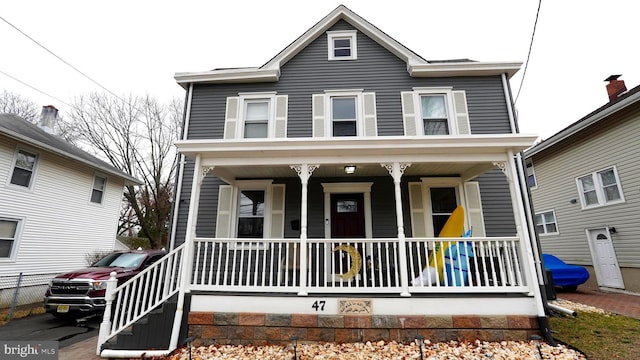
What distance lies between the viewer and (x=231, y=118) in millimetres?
7250

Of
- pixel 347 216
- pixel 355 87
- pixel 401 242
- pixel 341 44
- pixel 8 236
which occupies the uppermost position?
pixel 341 44

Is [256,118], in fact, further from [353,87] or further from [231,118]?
[353,87]

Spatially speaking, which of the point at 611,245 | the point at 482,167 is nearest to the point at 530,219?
the point at 482,167

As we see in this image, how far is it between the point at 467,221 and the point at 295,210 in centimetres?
402

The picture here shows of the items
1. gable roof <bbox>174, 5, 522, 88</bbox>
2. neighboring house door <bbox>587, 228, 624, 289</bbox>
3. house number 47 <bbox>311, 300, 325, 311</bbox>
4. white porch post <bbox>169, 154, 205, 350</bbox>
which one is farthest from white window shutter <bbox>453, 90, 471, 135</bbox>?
neighboring house door <bbox>587, 228, 624, 289</bbox>

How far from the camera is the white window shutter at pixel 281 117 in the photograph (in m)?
7.05

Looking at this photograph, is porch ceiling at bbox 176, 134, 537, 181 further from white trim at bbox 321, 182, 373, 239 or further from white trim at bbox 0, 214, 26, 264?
white trim at bbox 0, 214, 26, 264

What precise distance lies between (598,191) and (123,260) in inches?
571

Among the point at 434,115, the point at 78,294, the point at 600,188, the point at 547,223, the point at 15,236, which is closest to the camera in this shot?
the point at 78,294

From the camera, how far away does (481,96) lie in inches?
282

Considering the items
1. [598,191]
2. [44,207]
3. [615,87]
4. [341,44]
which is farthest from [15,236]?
[615,87]

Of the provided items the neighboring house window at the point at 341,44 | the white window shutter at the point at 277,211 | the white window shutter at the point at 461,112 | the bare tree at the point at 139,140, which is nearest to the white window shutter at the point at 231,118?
the white window shutter at the point at 277,211

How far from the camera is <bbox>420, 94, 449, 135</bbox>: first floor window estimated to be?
703 centimetres

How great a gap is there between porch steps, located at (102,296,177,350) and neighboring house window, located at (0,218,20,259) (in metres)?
6.72
